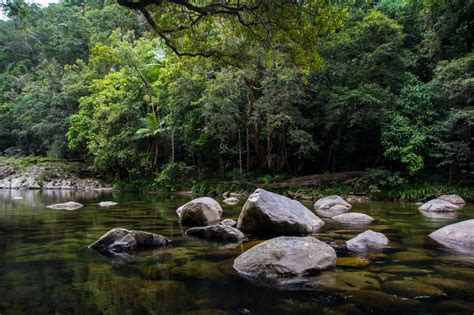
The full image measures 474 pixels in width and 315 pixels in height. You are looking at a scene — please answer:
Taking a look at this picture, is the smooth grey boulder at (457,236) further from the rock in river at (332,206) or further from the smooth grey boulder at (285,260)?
the rock in river at (332,206)

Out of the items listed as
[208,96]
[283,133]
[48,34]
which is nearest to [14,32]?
[48,34]

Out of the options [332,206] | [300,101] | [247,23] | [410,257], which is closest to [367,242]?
[410,257]

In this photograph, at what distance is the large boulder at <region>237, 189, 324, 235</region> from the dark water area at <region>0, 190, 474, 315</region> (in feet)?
2.10

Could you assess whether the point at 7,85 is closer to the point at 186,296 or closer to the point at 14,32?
the point at 14,32

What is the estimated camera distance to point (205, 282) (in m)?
4.45

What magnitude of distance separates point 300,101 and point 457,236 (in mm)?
13005

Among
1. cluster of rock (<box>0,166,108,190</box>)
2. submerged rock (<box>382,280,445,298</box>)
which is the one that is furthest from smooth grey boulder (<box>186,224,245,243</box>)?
cluster of rock (<box>0,166,108,190</box>)

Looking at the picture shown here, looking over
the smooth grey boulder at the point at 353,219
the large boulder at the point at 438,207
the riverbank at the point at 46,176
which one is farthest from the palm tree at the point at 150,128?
the large boulder at the point at 438,207

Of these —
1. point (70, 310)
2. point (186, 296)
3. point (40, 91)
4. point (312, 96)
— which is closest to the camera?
point (70, 310)

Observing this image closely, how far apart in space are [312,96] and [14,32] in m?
44.8

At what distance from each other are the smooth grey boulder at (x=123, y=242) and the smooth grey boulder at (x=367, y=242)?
11.1ft

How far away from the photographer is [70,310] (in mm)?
3564

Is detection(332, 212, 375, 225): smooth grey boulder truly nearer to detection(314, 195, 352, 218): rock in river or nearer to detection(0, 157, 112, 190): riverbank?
detection(314, 195, 352, 218): rock in river

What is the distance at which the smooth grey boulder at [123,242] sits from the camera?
6234 mm
